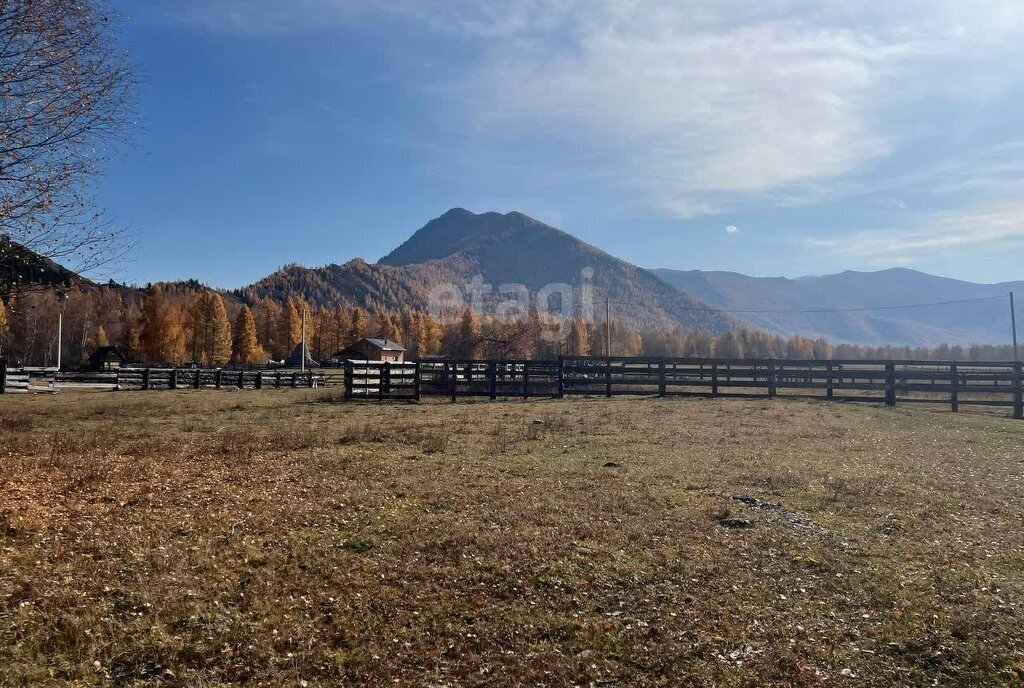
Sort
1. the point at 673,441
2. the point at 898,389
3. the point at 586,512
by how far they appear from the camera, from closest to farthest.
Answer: the point at 586,512 → the point at 673,441 → the point at 898,389

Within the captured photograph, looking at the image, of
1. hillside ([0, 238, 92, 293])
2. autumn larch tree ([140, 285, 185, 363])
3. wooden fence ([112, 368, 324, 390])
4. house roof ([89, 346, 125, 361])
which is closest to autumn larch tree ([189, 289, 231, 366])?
autumn larch tree ([140, 285, 185, 363])

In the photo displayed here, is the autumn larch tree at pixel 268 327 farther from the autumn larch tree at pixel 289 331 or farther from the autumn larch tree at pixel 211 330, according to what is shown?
the autumn larch tree at pixel 211 330

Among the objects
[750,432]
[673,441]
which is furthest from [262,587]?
[750,432]

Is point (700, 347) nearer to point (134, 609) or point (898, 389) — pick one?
point (898, 389)

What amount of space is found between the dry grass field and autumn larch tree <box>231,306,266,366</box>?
102 metres

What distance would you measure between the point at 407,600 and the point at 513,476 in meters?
5.46

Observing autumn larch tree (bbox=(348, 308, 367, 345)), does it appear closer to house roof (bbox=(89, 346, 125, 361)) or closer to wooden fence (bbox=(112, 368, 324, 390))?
house roof (bbox=(89, 346, 125, 361))

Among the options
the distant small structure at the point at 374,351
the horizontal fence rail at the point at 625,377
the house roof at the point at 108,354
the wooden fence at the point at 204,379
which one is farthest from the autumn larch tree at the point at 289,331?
the horizontal fence rail at the point at 625,377

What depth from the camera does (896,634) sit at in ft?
16.7

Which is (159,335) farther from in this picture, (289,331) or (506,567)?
(506,567)

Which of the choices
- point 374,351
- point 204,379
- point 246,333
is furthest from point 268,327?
point 204,379

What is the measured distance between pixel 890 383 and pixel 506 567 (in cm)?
2378

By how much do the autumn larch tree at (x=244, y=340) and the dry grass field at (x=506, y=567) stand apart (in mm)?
102082

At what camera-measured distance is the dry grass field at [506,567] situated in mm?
4633
